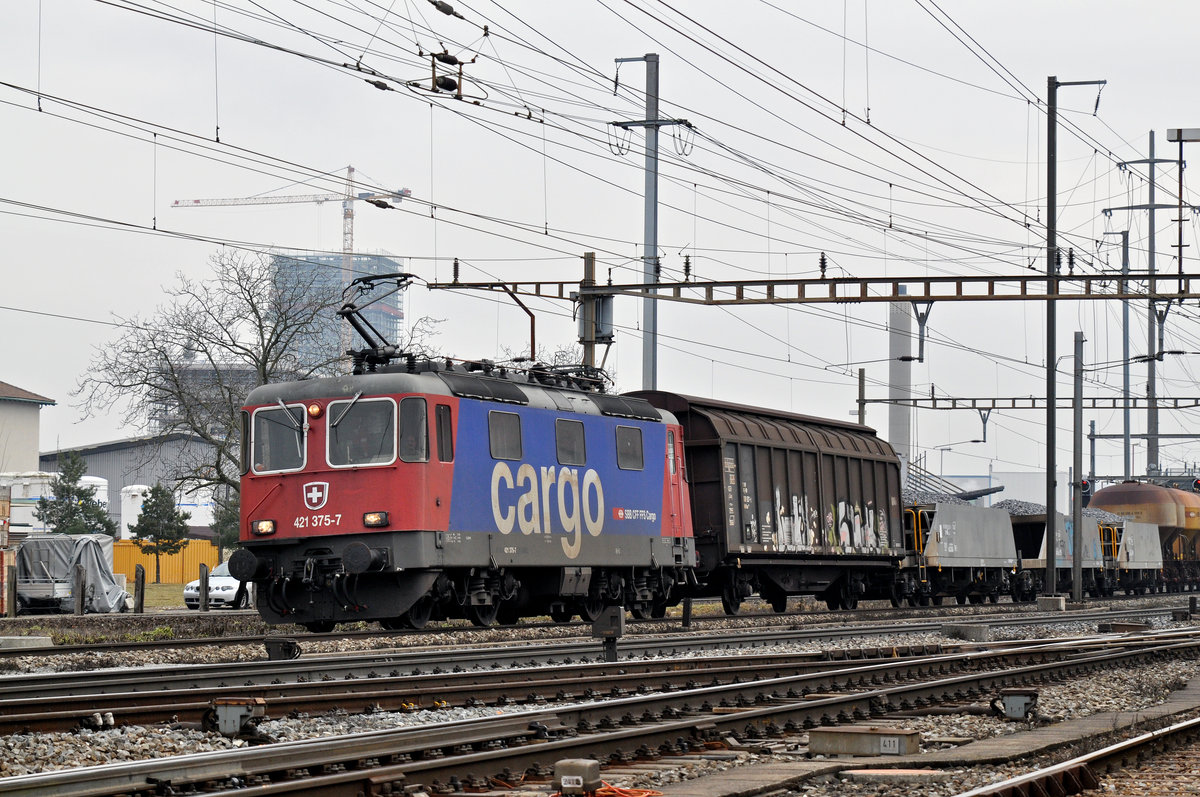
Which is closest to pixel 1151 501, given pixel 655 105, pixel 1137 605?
pixel 1137 605

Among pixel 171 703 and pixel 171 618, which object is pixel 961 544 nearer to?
pixel 171 618

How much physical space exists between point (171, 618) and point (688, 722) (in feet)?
61.0

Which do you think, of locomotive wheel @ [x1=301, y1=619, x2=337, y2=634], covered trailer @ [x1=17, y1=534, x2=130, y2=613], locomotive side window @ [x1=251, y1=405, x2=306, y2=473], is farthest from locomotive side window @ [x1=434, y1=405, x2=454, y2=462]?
covered trailer @ [x1=17, y1=534, x2=130, y2=613]

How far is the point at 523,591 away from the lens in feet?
64.5

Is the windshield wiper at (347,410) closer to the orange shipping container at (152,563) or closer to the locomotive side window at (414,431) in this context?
the locomotive side window at (414,431)

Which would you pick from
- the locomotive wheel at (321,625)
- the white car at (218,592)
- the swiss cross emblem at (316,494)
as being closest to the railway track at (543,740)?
the swiss cross emblem at (316,494)

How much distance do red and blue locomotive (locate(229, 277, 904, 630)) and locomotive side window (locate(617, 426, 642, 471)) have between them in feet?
0.11

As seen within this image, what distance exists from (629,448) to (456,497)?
166 inches

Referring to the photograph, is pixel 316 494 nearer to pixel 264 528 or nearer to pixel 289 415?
pixel 264 528

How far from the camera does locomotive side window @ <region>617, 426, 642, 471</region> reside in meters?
21.0

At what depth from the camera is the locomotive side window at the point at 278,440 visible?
1797cm

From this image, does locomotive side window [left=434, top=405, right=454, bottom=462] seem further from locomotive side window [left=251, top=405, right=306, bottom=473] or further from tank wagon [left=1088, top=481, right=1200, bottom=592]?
tank wagon [left=1088, top=481, right=1200, bottom=592]

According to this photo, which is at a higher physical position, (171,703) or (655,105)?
(655,105)

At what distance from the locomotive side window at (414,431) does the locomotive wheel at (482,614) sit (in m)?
2.39
